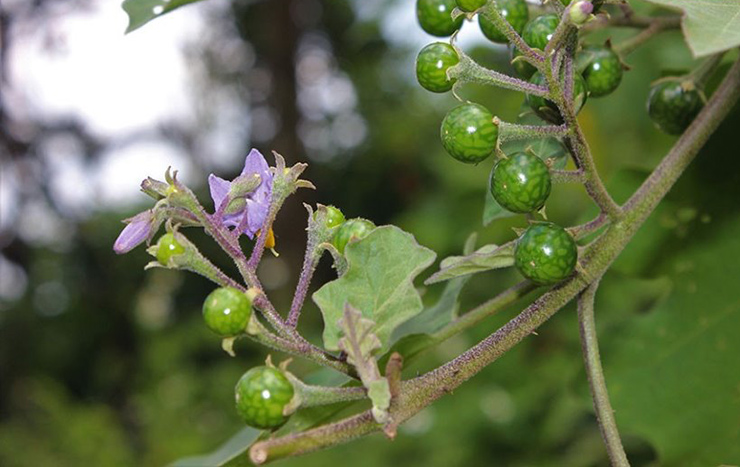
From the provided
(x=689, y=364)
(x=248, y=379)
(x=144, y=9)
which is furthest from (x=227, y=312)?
A: (x=689, y=364)

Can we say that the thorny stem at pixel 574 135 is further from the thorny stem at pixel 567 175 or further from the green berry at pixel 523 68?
the green berry at pixel 523 68

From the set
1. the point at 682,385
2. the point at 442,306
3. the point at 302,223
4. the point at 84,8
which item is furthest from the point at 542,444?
the point at 302,223

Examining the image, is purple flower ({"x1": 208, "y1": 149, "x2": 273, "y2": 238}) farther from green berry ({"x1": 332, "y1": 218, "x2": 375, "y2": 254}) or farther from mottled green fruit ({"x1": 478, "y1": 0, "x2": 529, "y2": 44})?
mottled green fruit ({"x1": 478, "y1": 0, "x2": 529, "y2": 44})

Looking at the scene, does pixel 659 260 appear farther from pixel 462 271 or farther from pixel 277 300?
pixel 277 300

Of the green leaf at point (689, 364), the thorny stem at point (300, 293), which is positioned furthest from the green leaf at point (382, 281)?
the green leaf at point (689, 364)

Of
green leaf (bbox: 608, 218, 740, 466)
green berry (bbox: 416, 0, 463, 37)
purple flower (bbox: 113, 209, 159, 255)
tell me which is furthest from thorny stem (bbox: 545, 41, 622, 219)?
green leaf (bbox: 608, 218, 740, 466)

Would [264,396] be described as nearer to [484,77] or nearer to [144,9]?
[484,77]

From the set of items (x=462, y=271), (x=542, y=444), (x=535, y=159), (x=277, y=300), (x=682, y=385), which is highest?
(x=535, y=159)
